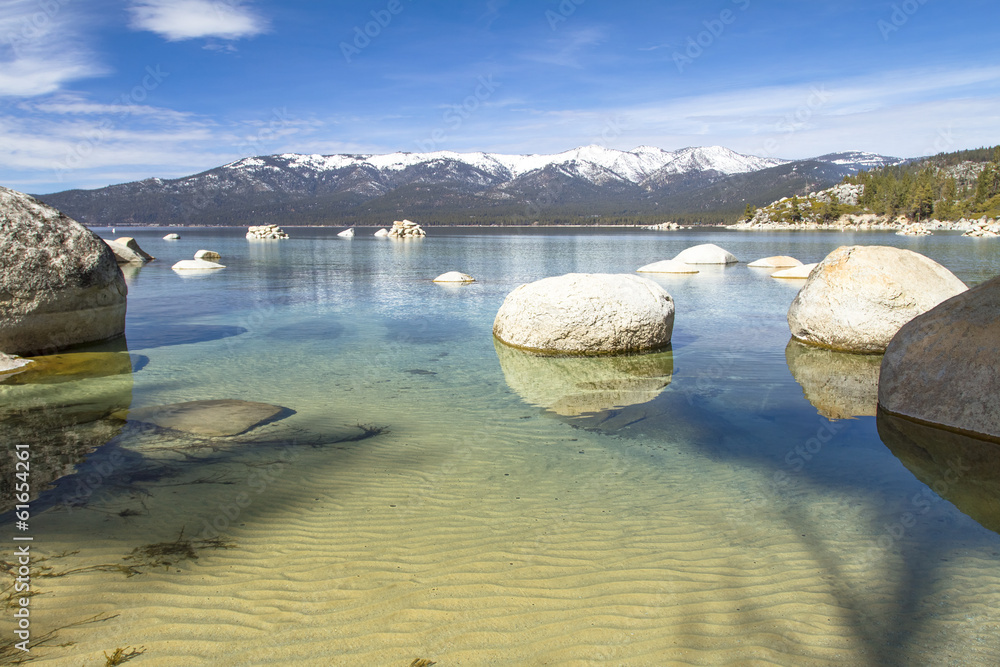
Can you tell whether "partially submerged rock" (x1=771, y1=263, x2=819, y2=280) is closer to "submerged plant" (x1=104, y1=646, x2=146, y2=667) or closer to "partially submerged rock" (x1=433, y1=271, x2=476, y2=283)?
"partially submerged rock" (x1=433, y1=271, x2=476, y2=283)

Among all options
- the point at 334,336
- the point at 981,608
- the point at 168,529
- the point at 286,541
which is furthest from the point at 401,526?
the point at 334,336

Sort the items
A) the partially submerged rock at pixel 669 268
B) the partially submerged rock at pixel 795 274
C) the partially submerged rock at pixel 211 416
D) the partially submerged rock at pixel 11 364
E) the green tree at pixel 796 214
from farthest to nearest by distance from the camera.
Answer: the green tree at pixel 796 214, the partially submerged rock at pixel 669 268, the partially submerged rock at pixel 795 274, the partially submerged rock at pixel 11 364, the partially submerged rock at pixel 211 416

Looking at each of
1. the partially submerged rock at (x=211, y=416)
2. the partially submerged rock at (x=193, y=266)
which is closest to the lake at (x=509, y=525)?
the partially submerged rock at (x=211, y=416)

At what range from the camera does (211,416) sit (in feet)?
28.3

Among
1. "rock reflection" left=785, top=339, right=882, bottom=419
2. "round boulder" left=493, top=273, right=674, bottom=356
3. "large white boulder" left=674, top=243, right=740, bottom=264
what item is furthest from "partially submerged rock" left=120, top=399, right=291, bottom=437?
"large white boulder" left=674, top=243, right=740, bottom=264

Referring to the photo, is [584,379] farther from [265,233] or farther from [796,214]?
[796,214]

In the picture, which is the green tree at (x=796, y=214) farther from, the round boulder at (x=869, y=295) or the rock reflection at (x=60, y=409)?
the rock reflection at (x=60, y=409)

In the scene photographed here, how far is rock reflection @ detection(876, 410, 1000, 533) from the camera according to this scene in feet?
20.3

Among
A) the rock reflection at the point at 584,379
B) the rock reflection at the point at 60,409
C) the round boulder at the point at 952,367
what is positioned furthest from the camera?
the rock reflection at the point at 584,379

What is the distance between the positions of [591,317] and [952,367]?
6652 mm

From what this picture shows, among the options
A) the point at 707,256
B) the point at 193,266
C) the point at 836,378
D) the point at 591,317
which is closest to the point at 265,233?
the point at 193,266

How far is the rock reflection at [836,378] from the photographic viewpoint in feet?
31.5

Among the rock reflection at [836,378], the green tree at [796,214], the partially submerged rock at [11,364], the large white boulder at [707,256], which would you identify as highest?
the green tree at [796,214]

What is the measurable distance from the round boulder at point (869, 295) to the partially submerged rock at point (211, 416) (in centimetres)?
1213
